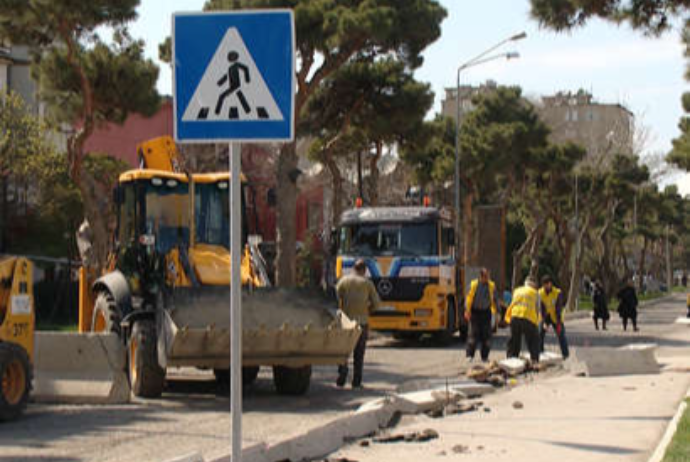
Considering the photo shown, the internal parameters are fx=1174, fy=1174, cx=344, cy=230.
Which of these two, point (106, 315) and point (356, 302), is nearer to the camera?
point (106, 315)

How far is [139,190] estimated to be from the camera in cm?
1589

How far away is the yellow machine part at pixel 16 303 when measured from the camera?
12477 mm

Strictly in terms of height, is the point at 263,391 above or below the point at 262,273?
below

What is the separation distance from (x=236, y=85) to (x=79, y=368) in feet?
27.8

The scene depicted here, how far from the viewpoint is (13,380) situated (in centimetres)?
1216

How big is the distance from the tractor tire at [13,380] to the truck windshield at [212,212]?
403 cm

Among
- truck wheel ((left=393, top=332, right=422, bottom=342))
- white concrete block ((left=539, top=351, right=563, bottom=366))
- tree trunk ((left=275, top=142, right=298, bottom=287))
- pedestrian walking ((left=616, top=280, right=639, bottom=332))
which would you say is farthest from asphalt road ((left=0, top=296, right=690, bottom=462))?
pedestrian walking ((left=616, top=280, right=639, bottom=332))

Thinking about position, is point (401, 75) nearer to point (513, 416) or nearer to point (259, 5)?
point (259, 5)

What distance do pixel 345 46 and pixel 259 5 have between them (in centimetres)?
236

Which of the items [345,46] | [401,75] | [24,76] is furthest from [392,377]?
[24,76]

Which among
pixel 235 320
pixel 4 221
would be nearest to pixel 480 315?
pixel 235 320

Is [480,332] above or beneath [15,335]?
beneath

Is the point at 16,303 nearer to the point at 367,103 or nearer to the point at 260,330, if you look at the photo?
the point at 260,330

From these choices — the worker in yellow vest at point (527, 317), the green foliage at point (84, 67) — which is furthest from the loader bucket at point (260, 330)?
the green foliage at point (84, 67)
